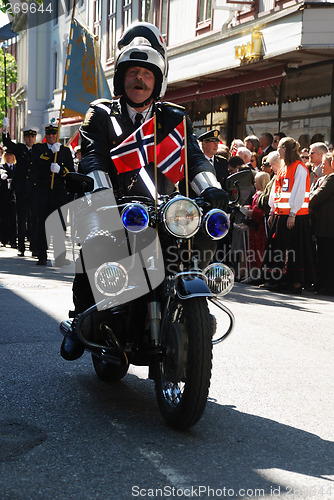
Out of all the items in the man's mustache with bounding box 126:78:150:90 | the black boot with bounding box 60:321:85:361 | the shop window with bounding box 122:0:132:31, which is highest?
the shop window with bounding box 122:0:132:31

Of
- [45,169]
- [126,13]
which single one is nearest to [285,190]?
[45,169]

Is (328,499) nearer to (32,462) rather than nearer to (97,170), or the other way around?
(32,462)

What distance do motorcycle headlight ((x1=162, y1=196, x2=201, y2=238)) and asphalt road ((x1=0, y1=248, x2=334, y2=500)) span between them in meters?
1.02

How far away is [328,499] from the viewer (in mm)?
3330

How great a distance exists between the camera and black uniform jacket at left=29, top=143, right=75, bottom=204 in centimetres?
1296

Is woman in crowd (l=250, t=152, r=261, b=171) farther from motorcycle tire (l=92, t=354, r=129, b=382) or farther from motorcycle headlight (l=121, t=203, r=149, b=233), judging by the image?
motorcycle headlight (l=121, t=203, r=149, b=233)

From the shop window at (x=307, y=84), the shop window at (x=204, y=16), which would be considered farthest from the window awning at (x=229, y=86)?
the shop window at (x=204, y=16)

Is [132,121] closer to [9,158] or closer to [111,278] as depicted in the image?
[111,278]

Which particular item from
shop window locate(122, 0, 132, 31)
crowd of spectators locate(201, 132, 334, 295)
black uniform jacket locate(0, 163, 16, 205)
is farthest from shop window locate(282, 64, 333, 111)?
shop window locate(122, 0, 132, 31)

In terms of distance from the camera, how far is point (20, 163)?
48.4 ft

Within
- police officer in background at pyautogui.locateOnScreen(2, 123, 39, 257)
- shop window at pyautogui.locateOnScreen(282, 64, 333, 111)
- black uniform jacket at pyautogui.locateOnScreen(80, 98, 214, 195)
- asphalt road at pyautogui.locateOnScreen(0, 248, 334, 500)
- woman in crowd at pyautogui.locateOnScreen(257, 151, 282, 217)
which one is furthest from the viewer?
shop window at pyautogui.locateOnScreen(282, 64, 333, 111)

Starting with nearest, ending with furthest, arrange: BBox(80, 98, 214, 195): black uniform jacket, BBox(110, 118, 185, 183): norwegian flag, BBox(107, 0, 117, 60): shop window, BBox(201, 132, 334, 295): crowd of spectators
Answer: BBox(110, 118, 185, 183): norwegian flag
BBox(80, 98, 214, 195): black uniform jacket
BBox(201, 132, 334, 295): crowd of spectators
BBox(107, 0, 117, 60): shop window

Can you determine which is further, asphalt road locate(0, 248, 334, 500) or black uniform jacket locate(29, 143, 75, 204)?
black uniform jacket locate(29, 143, 75, 204)

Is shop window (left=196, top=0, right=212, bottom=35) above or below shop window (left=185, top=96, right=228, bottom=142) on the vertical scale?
above
